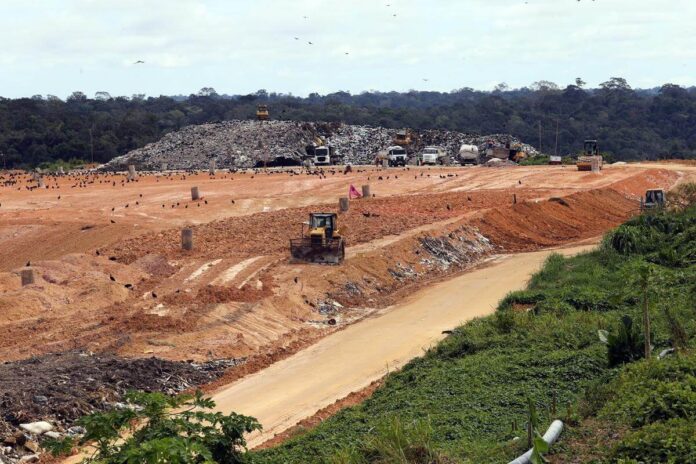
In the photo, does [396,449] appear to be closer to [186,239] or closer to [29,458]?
[29,458]

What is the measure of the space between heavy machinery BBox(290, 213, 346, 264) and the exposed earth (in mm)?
664

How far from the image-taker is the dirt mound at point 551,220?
143ft

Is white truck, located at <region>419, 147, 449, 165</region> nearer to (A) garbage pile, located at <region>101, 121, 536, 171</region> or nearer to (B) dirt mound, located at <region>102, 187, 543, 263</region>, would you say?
(A) garbage pile, located at <region>101, 121, 536, 171</region>

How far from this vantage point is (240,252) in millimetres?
36875

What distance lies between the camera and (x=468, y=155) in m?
79.0

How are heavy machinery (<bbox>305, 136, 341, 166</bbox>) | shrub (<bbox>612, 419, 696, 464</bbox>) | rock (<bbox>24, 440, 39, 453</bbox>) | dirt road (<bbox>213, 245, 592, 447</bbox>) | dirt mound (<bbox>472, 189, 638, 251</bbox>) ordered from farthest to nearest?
heavy machinery (<bbox>305, 136, 341, 166</bbox>) → dirt mound (<bbox>472, 189, 638, 251</bbox>) → dirt road (<bbox>213, 245, 592, 447</bbox>) → rock (<bbox>24, 440, 39, 453</bbox>) → shrub (<bbox>612, 419, 696, 464</bbox>)

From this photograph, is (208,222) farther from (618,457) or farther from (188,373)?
(618,457)

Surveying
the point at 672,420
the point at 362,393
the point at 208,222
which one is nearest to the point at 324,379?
the point at 362,393

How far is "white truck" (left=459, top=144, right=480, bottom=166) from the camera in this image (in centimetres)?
7900

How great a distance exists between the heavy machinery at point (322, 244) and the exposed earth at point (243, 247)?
26.2 inches

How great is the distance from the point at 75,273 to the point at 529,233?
2190 cm

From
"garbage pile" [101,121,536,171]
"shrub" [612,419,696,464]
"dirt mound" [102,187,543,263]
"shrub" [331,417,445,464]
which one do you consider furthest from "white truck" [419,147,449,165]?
"shrub" [612,419,696,464]

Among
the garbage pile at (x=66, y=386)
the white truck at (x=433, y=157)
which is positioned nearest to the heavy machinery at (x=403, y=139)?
the white truck at (x=433, y=157)

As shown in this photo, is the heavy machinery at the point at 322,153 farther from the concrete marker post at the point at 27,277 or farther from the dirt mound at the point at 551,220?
the concrete marker post at the point at 27,277
